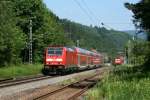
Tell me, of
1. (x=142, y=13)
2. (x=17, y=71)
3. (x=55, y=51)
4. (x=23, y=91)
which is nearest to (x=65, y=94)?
(x=23, y=91)

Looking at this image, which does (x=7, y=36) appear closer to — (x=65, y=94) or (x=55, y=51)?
(x=55, y=51)

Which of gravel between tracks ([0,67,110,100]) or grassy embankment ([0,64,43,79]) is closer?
gravel between tracks ([0,67,110,100])

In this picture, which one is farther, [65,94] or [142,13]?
[142,13]

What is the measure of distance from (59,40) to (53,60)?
2003 inches

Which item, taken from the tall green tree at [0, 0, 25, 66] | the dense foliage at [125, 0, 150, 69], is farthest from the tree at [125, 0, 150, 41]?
the tall green tree at [0, 0, 25, 66]

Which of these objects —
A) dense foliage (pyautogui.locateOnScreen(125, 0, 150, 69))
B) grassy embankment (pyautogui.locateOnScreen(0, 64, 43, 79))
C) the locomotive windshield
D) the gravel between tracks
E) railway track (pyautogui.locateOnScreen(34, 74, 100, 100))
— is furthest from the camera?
the locomotive windshield

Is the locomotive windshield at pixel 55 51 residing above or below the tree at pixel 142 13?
below

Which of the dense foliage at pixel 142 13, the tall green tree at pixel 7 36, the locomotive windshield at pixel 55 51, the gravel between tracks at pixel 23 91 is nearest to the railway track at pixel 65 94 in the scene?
the gravel between tracks at pixel 23 91

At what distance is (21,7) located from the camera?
85.7 metres

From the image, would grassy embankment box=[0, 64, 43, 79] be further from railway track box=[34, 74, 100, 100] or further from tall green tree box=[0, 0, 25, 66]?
railway track box=[34, 74, 100, 100]

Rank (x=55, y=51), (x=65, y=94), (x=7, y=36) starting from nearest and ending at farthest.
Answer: (x=65, y=94), (x=55, y=51), (x=7, y=36)

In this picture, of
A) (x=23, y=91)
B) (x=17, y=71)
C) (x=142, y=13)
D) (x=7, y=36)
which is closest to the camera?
(x=23, y=91)

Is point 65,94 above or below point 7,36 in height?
below

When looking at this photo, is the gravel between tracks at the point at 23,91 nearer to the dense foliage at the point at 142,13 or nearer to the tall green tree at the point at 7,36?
the dense foliage at the point at 142,13
